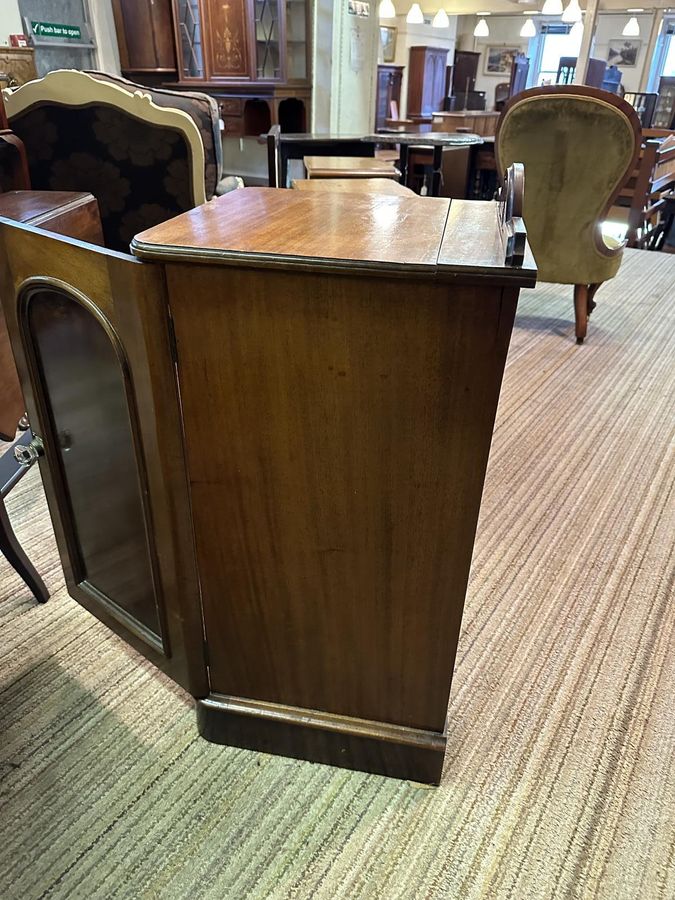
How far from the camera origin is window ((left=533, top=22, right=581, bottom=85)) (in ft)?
40.9

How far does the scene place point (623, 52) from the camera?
39.3ft

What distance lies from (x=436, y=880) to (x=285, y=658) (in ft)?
1.38

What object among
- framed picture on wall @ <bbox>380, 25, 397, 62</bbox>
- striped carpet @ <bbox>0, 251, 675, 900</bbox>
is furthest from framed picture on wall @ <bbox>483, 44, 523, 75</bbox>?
striped carpet @ <bbox>0, 251, 675, 900</bbox>

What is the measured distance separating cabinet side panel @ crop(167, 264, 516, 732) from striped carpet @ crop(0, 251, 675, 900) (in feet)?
0.58

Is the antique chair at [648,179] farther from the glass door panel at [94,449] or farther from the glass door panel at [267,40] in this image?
the glass door panel at [267,40]

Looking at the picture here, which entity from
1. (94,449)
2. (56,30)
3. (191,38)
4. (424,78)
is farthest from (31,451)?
(424,78)

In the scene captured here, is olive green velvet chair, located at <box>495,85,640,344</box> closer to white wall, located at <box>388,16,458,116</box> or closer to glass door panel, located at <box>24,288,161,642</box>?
glass door panel, located at <box>24,288,161,642</box>

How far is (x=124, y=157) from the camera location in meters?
2.54

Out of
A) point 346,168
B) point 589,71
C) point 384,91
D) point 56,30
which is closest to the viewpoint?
point 346,168

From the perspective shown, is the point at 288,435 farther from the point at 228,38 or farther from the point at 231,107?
the point at 231,107

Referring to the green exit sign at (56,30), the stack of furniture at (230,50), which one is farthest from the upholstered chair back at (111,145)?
the stack of furniture at (230,50)

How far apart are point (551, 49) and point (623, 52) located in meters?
1.53

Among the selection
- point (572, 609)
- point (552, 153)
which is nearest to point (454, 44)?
point (552, 153)

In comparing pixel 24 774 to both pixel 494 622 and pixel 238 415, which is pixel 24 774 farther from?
pixel 494 622
